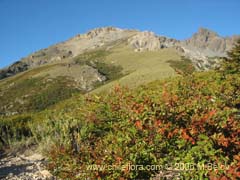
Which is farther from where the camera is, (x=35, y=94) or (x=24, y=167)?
Answer: (x=35, y=94)

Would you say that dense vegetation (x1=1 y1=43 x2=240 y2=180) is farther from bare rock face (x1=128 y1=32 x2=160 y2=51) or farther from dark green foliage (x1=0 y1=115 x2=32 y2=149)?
bare rock face (x1=128 y1=32 x2=160 y2=51)

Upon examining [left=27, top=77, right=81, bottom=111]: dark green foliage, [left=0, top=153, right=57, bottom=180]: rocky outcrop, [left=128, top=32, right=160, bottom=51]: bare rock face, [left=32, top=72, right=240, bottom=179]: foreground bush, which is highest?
[left=128, top=32, right=160, bottom=51]: bare rock face

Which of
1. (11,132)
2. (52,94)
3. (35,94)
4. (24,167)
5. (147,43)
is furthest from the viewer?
(147,43)

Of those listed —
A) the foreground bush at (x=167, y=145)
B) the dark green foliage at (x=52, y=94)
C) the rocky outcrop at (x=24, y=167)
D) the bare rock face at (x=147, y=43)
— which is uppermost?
the bare rock face at (x=147, y=43)

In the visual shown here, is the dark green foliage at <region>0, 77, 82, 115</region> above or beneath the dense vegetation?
above

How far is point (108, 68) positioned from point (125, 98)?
14090 cm

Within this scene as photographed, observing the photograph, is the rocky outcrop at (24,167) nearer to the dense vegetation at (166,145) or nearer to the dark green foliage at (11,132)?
the dark green foliage at (11,132)

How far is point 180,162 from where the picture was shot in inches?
175

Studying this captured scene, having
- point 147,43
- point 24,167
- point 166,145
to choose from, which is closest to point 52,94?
point 24,167

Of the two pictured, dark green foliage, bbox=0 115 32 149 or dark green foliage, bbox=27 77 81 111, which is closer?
dark green foliage, bbox=0 115 32 149

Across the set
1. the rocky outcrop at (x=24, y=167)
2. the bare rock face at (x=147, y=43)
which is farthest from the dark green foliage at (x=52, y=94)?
the bare rock face at (x=147, y=43)

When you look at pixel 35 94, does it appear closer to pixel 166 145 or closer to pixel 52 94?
pixel 52 94

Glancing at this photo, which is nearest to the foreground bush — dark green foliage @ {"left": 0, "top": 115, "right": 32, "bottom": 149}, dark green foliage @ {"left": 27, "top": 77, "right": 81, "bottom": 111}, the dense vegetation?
the dense vegetation

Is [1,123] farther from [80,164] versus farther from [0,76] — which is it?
[0,76]
